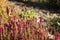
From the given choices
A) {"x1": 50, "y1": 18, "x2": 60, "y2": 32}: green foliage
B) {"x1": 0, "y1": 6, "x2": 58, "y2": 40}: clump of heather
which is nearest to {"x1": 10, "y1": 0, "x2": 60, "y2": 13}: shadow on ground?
{"x1": 50, "y1": 18, "x2": 60, "y2": 32}: green foliage

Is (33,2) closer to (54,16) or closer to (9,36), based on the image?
(54,16)

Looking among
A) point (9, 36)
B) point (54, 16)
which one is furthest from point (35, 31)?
point (54, 16)

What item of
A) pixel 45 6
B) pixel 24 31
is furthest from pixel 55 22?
pixel 45 6

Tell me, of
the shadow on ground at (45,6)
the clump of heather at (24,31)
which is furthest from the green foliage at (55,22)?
the shadow on ground at (45,6)

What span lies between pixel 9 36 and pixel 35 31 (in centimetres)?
68

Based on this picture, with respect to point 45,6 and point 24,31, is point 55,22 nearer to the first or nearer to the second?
point 24,31

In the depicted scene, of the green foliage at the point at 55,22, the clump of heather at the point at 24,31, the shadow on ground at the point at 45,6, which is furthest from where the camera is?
the shadow on ground at the point at 45,6

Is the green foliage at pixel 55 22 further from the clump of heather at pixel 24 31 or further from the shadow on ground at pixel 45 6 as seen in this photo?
the shadow on ground at pixel 45 6

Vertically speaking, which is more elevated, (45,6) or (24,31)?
(24,31)

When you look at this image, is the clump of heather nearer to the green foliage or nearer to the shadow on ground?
the green foliage

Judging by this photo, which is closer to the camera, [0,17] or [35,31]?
[35,31]

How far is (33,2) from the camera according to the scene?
34.7ft

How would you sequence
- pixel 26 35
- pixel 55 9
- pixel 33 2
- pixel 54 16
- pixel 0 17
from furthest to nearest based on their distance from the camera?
pixel 33 2, pixel 55 9, pixel 54 16, pixel 0 17, pixel 26 35

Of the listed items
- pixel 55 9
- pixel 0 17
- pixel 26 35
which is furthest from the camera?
pixel 55 9
